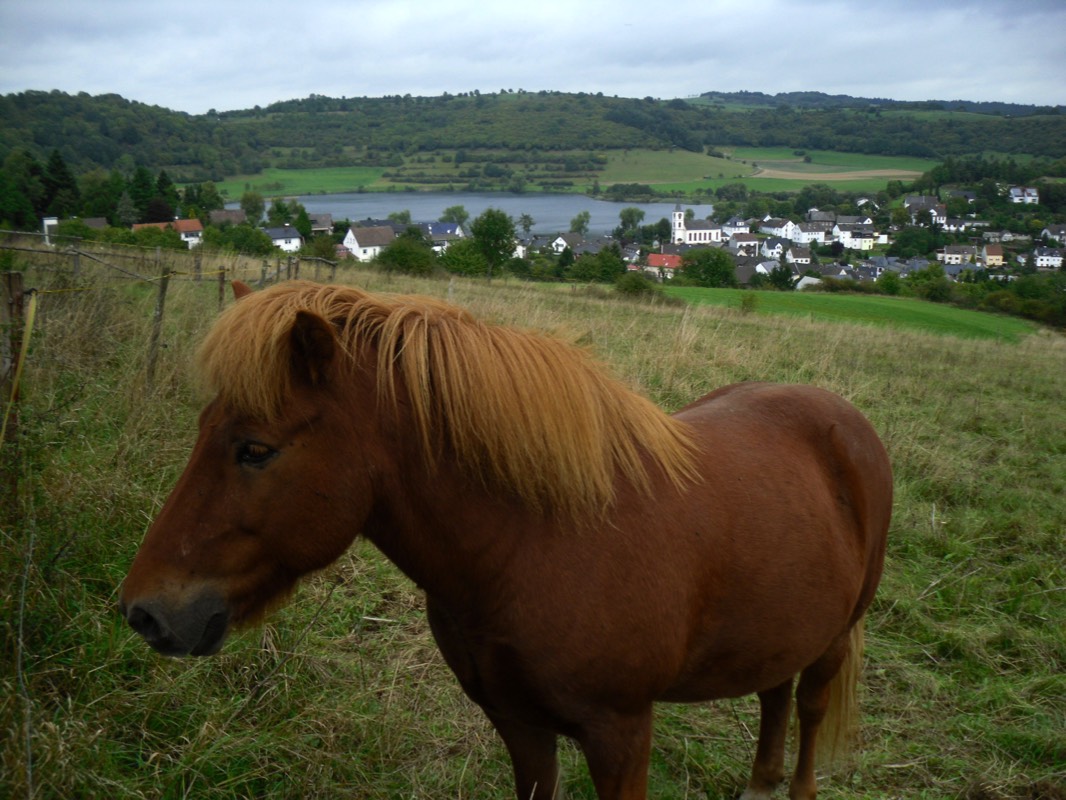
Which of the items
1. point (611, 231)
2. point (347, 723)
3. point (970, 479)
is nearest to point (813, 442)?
point (347, 723)

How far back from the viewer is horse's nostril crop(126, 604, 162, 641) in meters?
1.51

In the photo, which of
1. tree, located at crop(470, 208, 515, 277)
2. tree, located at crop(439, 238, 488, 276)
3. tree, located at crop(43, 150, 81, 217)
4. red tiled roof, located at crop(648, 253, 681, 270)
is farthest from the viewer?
red tiled roof, located at crop(648, 253, 681, 270)

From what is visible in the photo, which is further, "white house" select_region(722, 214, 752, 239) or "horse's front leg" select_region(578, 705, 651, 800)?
"white house" select_region(722, 214, 752, 239)

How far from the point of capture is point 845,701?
289 cm

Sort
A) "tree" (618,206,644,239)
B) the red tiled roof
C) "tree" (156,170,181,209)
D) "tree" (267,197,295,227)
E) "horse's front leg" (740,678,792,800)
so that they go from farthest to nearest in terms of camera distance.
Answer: "tree" (618,206,644,239) < the red tiled roof < "tree" (267,197,295,227) < "tree" (156,170,181,209) < "horse's front leg" (740,678,792,800)

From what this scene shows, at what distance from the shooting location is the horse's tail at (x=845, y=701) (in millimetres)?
2887

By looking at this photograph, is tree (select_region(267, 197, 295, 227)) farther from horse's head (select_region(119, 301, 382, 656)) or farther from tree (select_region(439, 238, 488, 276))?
horse's head (select_region(119, 301, 382, 656))

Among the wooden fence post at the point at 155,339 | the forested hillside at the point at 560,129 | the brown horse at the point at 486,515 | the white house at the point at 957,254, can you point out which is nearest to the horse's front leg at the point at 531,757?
the brown horse at the point at 486,515

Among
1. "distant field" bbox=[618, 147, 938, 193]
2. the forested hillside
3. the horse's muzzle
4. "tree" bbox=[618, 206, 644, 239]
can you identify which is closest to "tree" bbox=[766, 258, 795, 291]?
"tree" bbox=[618, 206, 644, 239]

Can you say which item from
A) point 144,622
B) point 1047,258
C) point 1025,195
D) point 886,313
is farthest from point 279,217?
point 1025,195

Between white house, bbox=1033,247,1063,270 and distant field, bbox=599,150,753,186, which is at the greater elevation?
distant field, bbox=599,150,753,186

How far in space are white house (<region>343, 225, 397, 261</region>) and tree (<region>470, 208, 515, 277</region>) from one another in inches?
356

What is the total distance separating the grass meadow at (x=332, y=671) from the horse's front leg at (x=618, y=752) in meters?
0.87

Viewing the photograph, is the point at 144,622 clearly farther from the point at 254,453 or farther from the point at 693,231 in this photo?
the point at 693,231
